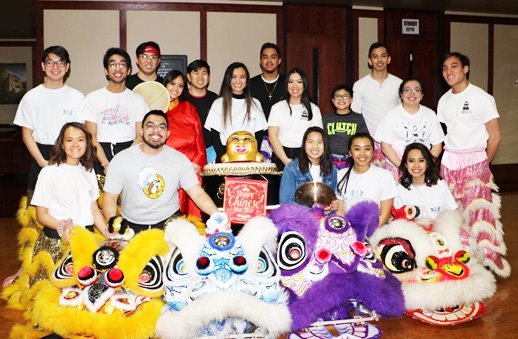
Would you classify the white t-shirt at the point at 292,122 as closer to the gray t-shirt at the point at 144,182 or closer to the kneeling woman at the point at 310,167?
the kneeling woman at the point at 310,167

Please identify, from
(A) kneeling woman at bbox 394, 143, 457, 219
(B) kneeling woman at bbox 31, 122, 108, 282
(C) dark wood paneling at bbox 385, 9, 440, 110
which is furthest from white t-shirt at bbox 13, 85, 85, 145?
(C) dark wood paneling at bbox 385, 9, 440, 110

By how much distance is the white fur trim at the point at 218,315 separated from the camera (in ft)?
8.19

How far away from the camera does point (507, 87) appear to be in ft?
29.7

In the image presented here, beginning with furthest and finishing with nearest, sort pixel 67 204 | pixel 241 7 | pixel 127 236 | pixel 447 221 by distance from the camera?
1. pixel 241 7
2. pixel 447 221
3. pixel 67 204
4. pixel 127 236

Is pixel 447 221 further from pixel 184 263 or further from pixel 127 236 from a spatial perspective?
pixel 127 236

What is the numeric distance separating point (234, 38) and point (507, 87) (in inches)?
181

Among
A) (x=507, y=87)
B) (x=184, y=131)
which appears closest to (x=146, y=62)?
(x=184, y=131)

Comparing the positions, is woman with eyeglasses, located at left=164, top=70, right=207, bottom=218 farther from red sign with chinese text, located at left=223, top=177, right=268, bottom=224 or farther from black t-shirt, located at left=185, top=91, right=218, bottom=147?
red sign with chinese text, located at left=223, top=177, right=268, bottom=224

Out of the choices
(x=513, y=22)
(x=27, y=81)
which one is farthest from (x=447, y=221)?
(x=27, y=81)

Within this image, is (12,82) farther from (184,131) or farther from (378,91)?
(378,91)

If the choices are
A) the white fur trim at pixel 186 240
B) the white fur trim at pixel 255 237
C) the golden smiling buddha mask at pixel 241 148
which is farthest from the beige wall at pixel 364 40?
the white fur trim at pixel 186 240

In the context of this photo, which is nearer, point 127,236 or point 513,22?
point 127,236

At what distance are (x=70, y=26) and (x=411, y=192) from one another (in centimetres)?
488

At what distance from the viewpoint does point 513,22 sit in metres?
9.04
